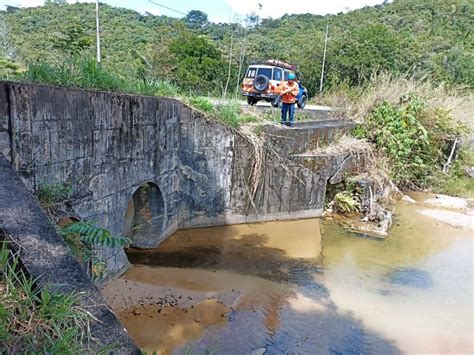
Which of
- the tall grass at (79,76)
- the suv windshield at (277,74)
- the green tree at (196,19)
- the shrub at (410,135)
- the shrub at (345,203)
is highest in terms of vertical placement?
the green tree at (196,19)

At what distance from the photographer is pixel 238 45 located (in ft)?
88.4

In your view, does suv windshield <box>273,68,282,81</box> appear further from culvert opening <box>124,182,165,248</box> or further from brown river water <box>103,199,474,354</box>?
culvert opening <box>124,182,165,248</box>

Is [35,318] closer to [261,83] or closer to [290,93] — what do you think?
[290,93]

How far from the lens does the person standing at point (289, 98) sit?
10.1m

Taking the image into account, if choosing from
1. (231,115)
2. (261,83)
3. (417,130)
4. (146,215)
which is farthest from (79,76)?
(417,130)

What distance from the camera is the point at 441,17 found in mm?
43594

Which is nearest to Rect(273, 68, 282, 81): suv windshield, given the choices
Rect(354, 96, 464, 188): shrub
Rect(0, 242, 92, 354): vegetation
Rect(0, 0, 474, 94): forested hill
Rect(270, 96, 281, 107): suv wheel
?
Rect(270, 96, 281, 107): suv wheel

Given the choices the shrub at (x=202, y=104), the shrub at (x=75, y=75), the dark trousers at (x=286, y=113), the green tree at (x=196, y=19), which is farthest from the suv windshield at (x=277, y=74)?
the green tree at (x=196, y=19)

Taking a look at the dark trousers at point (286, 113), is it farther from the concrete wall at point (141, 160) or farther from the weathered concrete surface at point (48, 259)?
the weathered concrete surface at point (48, 259)

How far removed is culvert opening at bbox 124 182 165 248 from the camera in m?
7.84

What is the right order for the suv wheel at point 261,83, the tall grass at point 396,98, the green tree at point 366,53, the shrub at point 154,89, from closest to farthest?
1. the shrub at point 154,89
2. the tall grass at point 396,98
3. the suv wheel at point 261,83
4. the green tree at point 366,53

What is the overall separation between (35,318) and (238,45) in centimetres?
2673

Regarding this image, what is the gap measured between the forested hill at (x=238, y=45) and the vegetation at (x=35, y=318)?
12.1m

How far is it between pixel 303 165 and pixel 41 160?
276 inches
